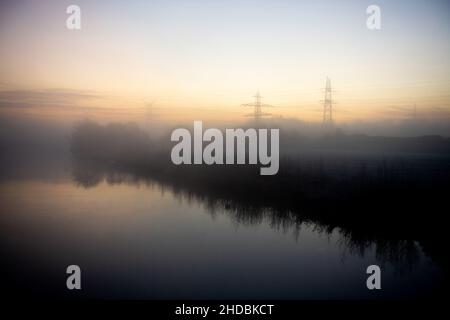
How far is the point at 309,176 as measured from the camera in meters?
7.95

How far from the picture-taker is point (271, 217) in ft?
20.2

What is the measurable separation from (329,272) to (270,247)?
3.07 feet

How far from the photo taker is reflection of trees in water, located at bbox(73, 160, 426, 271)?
15.3ft

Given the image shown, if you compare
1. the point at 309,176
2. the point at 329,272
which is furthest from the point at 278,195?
the point at 329,272

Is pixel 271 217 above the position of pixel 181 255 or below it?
above

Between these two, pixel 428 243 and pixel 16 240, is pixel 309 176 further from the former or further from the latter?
pixel 16 240

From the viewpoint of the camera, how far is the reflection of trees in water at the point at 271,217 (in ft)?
15.3

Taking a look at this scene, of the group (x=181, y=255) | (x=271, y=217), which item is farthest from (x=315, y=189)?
(x=181, y=255)

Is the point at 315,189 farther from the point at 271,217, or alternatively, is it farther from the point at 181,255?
the point at 181,255

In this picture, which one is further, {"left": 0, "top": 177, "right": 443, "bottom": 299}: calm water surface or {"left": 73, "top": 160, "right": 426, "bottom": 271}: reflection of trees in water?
{"left": 73, "top": 160, "right": 426, "bottom": 271}: reflection of trees in water

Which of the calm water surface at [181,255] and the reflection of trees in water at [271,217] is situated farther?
the reflection of trees in water at [271,217]
